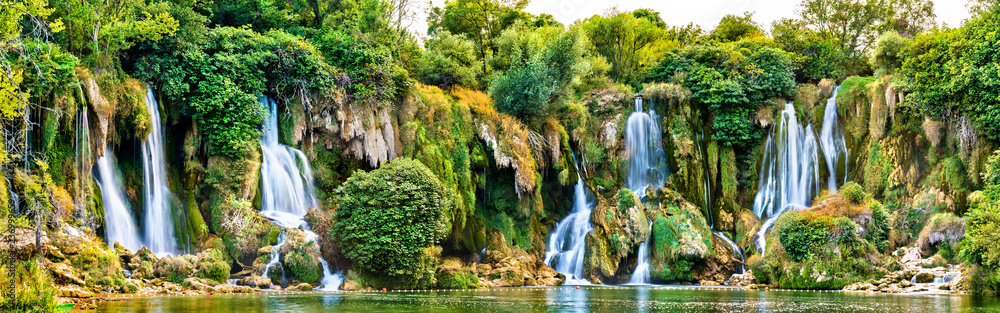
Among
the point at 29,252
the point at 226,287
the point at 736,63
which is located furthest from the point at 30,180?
Answer: the point at 736,63

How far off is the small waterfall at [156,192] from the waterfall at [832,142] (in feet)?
106

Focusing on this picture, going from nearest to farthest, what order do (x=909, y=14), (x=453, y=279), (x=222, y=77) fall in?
1. (x=222, y=77)
2. (x=453, y=279)
3. (x=909, y=14)

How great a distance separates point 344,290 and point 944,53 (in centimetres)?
2953

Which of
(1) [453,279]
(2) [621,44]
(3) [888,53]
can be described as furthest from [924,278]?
(2) [621,44]

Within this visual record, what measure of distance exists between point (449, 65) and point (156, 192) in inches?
680

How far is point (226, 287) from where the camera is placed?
22.7 m

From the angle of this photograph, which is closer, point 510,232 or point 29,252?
point 29,252

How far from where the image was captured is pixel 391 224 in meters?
27.0

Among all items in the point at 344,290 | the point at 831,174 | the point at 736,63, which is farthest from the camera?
the point at 736,63

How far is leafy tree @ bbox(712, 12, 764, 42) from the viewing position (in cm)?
5291

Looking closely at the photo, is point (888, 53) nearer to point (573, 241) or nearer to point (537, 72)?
point (537, 72)

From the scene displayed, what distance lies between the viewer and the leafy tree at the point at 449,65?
3903 centimetres

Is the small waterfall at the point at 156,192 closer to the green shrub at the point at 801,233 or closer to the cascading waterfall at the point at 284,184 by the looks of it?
the cascading waterfall at the point at 284,184

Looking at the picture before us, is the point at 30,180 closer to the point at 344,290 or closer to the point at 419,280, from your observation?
the point at 344,290
